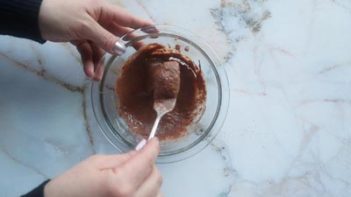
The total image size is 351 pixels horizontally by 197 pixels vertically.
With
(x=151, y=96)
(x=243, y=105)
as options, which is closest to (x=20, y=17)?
(x=151, y=96)

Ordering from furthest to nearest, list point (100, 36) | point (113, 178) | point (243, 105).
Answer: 1. point (243, 105)
2. point (100, 36)
3. point (113, 178)

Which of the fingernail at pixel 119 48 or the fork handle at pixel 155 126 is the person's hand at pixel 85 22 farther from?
the fork handle at pixel 155 126

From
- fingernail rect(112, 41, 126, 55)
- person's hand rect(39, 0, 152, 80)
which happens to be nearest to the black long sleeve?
person's hand rect(39, 0, 152, 80)

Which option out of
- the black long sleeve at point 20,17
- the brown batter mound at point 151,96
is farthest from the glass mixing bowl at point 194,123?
the black long sleeve at point 20,17

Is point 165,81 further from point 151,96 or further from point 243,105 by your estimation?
point 243,105

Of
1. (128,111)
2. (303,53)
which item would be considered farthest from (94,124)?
(303,53)

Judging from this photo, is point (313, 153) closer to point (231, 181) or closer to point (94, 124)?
point (231, 181)
